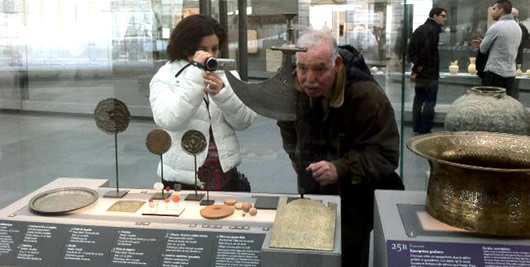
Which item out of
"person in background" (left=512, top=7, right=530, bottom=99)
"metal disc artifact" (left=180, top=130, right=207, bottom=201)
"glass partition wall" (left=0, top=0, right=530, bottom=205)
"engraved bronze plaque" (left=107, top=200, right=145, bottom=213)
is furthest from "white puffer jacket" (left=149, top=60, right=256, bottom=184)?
"person in background" (left=512, top=7, right=530, bottom=99)

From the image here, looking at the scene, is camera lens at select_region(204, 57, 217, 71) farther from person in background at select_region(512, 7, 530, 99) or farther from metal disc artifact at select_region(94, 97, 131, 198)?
person in background at select_region(512, 7, 530, 99)

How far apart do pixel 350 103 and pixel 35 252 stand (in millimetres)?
1057

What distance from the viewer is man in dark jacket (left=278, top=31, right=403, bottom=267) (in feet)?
5.83

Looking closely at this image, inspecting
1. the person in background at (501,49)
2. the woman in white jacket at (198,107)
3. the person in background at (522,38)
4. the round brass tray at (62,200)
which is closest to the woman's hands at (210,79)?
the woman in white jacket at (198,107)

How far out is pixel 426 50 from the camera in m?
4.77

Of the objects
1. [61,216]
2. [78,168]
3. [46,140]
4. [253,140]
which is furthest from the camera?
[46,140]

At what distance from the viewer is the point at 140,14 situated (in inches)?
243

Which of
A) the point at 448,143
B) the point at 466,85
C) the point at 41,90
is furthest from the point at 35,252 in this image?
the point at 41,90

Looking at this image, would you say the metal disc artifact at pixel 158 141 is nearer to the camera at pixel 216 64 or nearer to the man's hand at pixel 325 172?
the camera at pixel 216 64

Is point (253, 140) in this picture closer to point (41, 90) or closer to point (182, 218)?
point (182, 218)

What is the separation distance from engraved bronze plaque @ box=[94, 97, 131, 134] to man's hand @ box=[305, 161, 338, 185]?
2.13 ft

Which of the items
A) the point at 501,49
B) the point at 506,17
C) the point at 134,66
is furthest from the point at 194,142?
the point at 134,66

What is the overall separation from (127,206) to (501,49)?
404 cm

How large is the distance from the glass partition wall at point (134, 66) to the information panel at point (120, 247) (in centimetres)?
125
